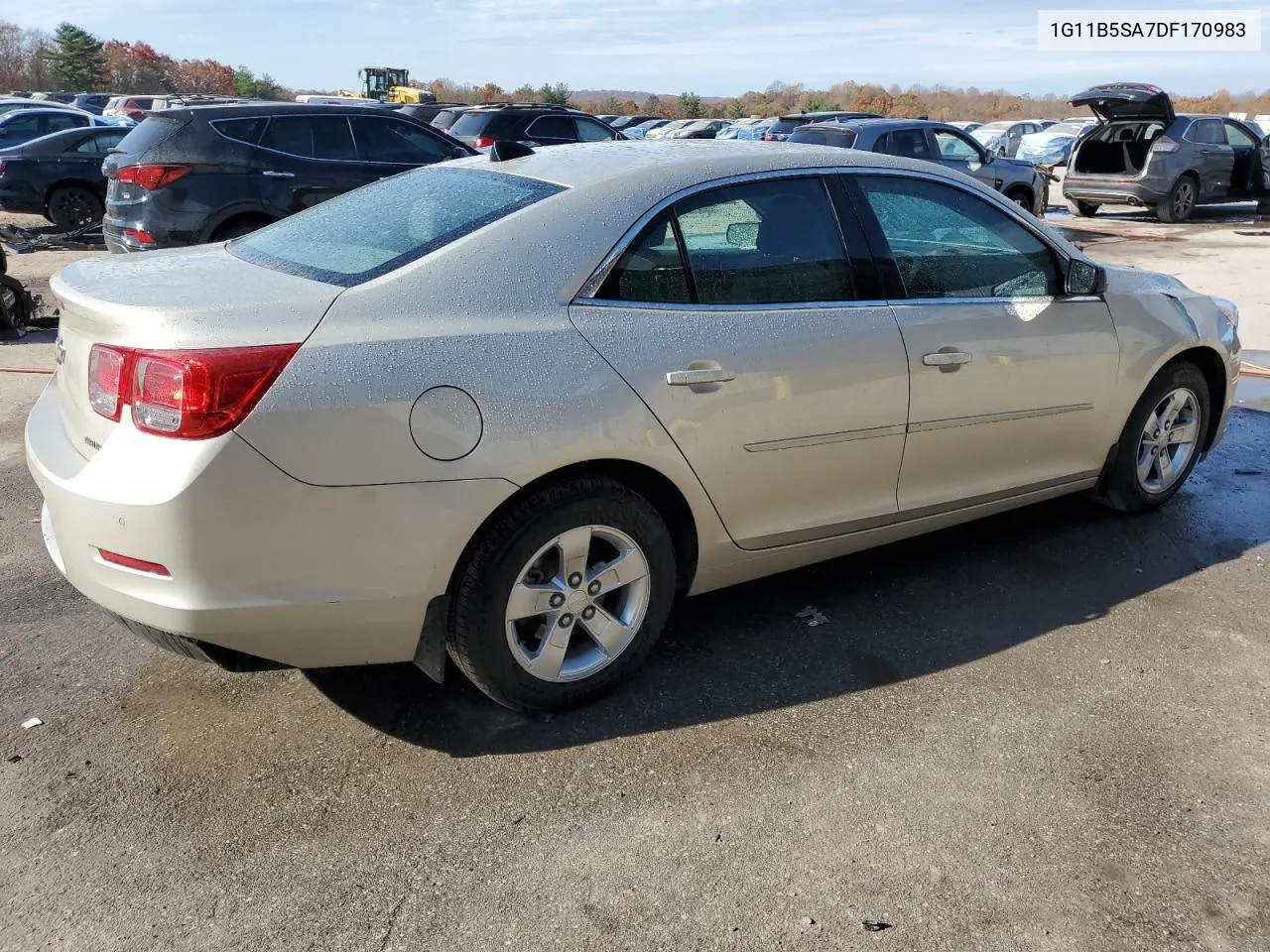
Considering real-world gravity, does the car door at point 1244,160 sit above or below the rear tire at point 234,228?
above

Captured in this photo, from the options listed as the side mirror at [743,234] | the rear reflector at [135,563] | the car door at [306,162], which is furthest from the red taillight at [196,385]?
the car door at [306,162]

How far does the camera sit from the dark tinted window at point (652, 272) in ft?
10.4

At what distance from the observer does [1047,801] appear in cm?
289

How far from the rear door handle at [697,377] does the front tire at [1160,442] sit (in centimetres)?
230

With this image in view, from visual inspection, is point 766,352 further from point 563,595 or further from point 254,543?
point 254,543

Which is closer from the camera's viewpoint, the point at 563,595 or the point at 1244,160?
the point at 563,595

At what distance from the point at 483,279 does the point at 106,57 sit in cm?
8744

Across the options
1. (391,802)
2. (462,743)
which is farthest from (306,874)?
(462,743)

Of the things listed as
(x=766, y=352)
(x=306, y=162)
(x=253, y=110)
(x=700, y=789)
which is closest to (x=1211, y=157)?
(x=306, y=162)

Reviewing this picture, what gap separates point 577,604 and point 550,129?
45.8 ft

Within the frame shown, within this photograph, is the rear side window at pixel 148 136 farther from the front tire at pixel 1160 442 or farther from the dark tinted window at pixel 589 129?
the front tire at pixel 1160 442

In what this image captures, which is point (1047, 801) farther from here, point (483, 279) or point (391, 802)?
point (483, 279)

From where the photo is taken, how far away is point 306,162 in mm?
9414

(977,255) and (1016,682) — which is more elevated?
(977,255)
